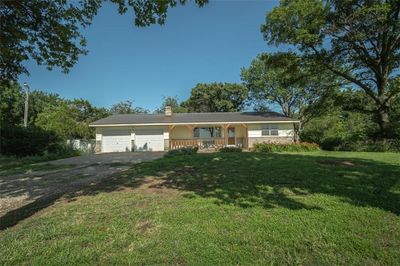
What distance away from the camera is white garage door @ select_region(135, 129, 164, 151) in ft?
70.7

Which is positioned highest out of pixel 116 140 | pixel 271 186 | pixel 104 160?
pixel 116 140

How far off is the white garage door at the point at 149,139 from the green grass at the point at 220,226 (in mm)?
16009

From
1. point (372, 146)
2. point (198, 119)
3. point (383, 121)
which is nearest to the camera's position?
point (372, 146)

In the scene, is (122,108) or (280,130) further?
(122,108)

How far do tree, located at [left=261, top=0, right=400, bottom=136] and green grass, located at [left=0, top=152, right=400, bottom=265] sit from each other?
13.8 meters

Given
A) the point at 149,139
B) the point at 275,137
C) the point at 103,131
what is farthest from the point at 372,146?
the point at 103,131

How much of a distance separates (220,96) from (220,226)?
34057 mm

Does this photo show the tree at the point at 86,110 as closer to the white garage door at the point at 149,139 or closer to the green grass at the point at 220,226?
the white garage door at the point at 149,139

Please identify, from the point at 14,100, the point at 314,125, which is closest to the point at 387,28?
the point at 314,125

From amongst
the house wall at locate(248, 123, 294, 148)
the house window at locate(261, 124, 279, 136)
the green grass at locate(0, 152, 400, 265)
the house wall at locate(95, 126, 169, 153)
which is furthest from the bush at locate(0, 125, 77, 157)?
the house window at locate(261, 124, 279, 136)

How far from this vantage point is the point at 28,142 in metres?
15.3

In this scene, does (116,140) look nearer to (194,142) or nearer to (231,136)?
(194,142)

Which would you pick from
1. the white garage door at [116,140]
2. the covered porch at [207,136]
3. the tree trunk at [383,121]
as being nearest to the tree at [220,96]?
the covered porch at [207,136]

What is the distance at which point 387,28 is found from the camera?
618 inches
